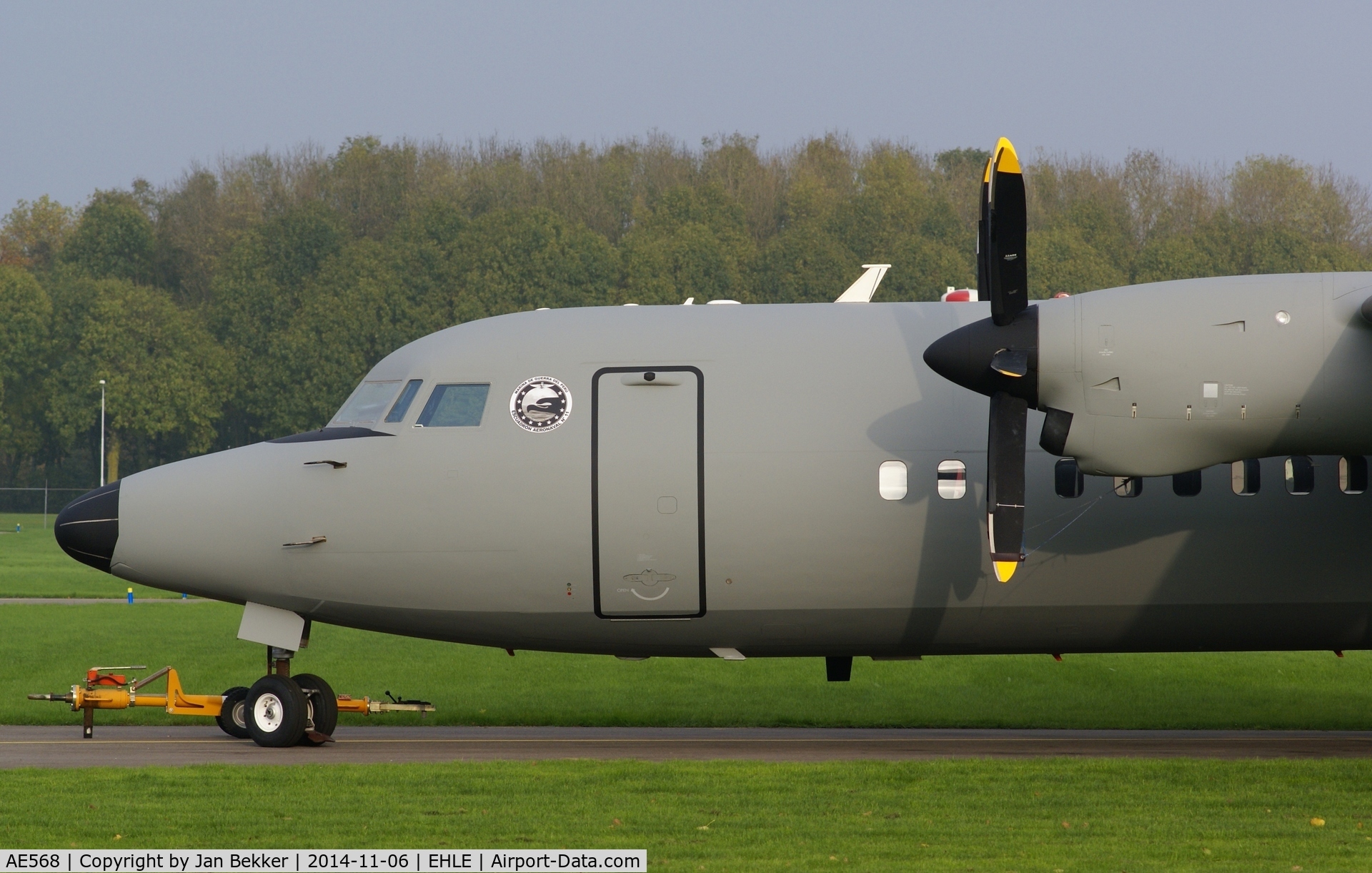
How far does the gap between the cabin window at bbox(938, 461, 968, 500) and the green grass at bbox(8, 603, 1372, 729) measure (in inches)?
199

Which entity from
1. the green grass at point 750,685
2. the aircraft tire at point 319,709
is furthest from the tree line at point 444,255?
the aircraft tire at point 319,709

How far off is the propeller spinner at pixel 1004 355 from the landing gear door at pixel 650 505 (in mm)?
2571

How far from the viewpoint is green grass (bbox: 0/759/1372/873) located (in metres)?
9.81

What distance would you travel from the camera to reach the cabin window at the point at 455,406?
1328 cm

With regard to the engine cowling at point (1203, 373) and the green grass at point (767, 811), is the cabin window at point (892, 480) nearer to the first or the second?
the engine cowling at point (1203, 373)

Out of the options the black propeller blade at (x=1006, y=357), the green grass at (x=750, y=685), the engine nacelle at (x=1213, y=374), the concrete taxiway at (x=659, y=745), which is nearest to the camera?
the engine nacelle at (x=1213, y=374)

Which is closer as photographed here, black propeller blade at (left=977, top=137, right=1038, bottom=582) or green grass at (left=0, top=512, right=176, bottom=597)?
black propeller blade at (left=977, top=137, right=1038, bottom=582)

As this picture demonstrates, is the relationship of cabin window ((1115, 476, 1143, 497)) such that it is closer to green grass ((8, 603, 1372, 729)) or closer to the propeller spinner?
the propeller spinner

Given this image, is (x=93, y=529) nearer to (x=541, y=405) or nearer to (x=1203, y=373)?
(x=541, y=405)

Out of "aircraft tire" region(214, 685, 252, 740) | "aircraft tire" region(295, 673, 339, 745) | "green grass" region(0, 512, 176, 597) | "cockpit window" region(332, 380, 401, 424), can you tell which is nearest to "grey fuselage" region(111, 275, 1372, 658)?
"cockpit window" region(332, 380, 401, 424)

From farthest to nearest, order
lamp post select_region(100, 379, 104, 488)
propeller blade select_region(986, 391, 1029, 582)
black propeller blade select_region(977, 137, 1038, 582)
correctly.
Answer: lamp post select_region(100, 379, 104, 488), propeller blade select_region(986, 391, 1029, 582), black propeller blade select_region(977, 137, 1038, 582)

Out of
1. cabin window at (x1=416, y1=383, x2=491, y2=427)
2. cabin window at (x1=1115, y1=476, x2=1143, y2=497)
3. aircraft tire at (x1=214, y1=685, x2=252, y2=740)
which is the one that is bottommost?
aircraft tire at (x1=214, y1=685, x2=252, y2=740)

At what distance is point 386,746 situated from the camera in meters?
14.7

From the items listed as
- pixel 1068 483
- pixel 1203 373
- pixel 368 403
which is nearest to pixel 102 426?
Result: pixel 368 403
